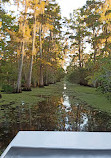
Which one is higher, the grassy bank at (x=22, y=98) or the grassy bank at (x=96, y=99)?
the grassy bank at (x=22, y=98)

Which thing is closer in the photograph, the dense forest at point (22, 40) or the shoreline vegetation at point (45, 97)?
the shoreline vegetation at point (45, 97)

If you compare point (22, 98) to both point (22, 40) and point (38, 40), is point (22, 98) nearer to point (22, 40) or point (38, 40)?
point (22, 40)

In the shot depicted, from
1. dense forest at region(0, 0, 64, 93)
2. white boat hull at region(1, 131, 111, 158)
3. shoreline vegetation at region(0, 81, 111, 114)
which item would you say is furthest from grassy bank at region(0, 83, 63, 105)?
white boat hull at region(1, 131, 111, 158)

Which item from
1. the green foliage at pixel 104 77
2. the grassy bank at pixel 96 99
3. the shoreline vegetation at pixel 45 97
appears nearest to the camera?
the green foliage at pixel 104 77

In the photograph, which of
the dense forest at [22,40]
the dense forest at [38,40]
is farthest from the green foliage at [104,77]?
the dense forest at [22,40]

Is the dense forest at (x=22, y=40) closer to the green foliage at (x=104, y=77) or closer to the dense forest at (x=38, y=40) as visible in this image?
the dense forest at (x=38, y=40)

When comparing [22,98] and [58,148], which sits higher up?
[58,148]

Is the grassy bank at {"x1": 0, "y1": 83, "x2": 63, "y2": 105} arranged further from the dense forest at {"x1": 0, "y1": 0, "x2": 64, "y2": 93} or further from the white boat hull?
the white boat hull

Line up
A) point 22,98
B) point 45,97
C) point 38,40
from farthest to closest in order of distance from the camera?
point 38,40
point 45,97
point 22,98

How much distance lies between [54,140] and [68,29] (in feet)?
107

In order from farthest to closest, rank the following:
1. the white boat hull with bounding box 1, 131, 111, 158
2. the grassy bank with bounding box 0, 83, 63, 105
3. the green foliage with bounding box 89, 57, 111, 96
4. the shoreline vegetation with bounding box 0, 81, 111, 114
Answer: the grassy bank with bounding box 0, 83, 63, 105, the shoreline vegetation with bounding box 0, 81, 111, 114, the green foliage with bounding box 89, 57, 111, 96, the white boat hull with bounding box 1, 131, 111, 158

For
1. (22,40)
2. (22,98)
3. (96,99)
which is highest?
(22,40)

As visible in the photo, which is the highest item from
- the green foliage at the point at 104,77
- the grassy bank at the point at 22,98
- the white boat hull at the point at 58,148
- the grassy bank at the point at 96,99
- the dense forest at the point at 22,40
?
the dense forest at the point at 22,40

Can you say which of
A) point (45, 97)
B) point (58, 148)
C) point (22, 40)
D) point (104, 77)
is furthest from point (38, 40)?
point (58, 148)
